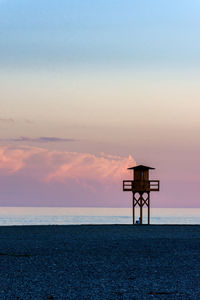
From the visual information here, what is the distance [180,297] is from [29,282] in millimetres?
4563

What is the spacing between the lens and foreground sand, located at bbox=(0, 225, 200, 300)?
13594 mm

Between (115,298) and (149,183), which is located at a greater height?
(149,183)

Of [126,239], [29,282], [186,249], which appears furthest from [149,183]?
[29,282]

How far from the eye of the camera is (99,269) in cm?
1789

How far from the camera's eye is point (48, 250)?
24.4 m

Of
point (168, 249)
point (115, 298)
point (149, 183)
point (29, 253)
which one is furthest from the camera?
point (149, 183)

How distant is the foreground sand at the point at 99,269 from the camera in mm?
13594

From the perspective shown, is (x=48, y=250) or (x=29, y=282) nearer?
(x=29, y=282)

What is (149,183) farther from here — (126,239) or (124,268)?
(124,268)

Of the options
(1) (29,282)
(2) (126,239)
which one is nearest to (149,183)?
(2) (126,239)

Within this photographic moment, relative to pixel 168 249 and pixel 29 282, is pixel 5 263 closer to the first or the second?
pixel 29 282

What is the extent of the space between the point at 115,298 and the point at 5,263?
8.01 m

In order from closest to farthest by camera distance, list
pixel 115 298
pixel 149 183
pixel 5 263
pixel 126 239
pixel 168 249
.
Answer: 1. pixel 115 298
2. pixel 5 263
3. pixel 168 249
4. pixel 126 239
5. pixel 149 183

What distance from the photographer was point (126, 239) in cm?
3100
